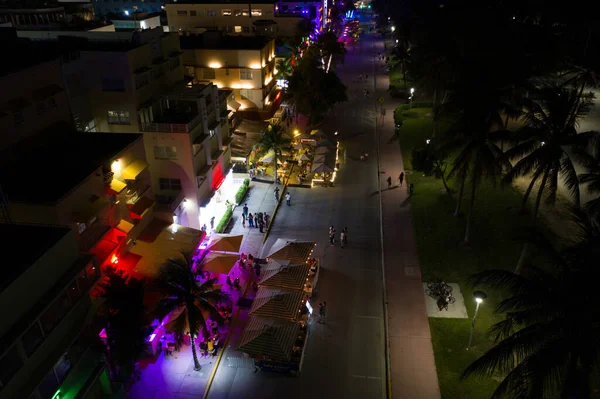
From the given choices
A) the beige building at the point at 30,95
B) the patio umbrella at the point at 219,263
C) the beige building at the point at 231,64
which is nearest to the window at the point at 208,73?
the beige building at the point at 231,64

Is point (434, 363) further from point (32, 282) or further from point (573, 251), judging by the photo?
point (32, 282)

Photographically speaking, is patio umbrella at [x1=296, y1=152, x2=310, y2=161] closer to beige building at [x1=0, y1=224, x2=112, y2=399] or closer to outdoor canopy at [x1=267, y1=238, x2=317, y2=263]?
outdoor canopy at [x1=267, y1=238, x2=317, y2=263]

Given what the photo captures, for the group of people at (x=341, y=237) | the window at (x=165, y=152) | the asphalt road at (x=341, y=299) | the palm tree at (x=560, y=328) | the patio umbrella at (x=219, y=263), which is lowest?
the asphalt road at (x=341, y=299)

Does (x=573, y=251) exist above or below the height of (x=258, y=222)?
above

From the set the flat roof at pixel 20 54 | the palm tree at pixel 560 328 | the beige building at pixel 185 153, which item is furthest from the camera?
the beige building at pixel 185 153

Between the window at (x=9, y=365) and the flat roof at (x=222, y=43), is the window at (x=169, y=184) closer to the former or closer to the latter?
the window at (x=9, y=365)

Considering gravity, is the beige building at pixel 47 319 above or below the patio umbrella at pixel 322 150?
above

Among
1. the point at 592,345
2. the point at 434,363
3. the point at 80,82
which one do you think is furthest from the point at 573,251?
the point at 80,82
